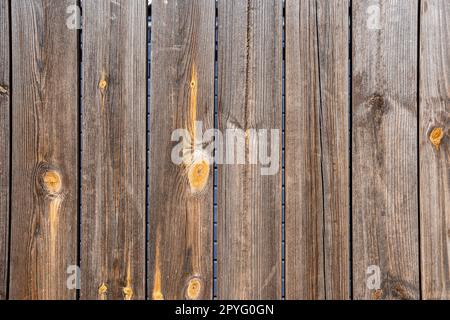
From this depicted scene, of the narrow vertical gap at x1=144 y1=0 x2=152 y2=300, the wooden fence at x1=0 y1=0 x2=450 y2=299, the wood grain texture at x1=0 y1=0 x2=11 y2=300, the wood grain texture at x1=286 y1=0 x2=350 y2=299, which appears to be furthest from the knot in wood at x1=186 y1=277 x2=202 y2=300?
the wood grain texture at x1=0 y1=0 x2=11 y2=300

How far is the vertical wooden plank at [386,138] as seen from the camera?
1.05m

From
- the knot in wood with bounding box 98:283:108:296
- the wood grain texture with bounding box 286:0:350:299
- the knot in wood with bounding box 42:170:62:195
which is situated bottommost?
the knot in wood with bounding box 98:283:108:296

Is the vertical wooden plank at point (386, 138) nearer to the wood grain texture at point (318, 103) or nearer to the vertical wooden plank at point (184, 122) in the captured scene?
the wood grain texture at point (318, 103)

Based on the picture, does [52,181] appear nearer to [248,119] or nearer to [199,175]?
[199,175]

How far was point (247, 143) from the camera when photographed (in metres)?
1.05

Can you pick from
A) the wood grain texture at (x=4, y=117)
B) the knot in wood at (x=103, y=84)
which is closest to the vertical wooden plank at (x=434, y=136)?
the knot in wood at (x=103, y=84)

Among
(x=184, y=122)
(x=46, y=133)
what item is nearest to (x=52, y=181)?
(x=46, y=133)

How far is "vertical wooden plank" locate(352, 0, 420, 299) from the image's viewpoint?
3.46 feet

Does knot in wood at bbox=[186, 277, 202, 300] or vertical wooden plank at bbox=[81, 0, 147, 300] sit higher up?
vertical wooden plank at bbox=[81, 0, 147, 300]

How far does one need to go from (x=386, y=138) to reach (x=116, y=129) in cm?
74

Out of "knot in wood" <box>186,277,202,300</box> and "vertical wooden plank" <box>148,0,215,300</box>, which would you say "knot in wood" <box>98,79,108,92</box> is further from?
"knot in wood" <box>186,277,202,300</box>

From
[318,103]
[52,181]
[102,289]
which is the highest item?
[318,103]

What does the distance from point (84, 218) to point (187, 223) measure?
29 cm

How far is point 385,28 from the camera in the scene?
105cm
